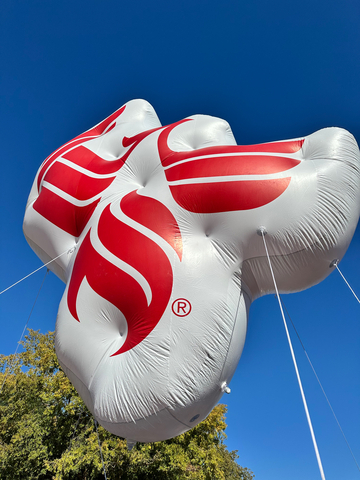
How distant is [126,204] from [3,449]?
11.0m

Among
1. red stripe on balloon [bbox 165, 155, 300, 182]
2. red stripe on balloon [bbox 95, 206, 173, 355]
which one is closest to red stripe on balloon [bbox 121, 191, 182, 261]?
red stripe on balloon [bbox 95, 206, 173, 355]

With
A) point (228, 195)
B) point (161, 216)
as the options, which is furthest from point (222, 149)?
point (161, 216)

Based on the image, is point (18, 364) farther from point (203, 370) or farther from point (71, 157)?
point (203, 370)

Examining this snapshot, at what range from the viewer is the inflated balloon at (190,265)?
265 centimetres

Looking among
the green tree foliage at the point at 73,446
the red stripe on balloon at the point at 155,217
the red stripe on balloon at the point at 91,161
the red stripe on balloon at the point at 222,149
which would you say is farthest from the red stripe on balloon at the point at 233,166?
the green tree foliage at the point at 73,446

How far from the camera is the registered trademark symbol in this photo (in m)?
2.80

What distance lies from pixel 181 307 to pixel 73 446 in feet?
30.9

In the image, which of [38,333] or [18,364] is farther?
[38,333]

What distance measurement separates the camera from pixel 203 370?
2607 mm

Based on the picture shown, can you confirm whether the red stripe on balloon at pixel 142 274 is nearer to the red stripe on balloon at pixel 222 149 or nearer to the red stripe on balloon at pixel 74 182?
the red stripe on balloon at pixel 74 182

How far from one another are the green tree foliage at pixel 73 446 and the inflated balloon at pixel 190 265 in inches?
296

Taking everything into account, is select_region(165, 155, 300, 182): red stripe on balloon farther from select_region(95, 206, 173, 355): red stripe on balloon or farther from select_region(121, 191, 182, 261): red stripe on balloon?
select_region(95, 206, 173, 355): red stripe on balloon

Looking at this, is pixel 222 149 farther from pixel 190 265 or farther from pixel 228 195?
pixel 190 265

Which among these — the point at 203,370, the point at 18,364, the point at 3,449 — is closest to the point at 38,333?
the point at 18,364
